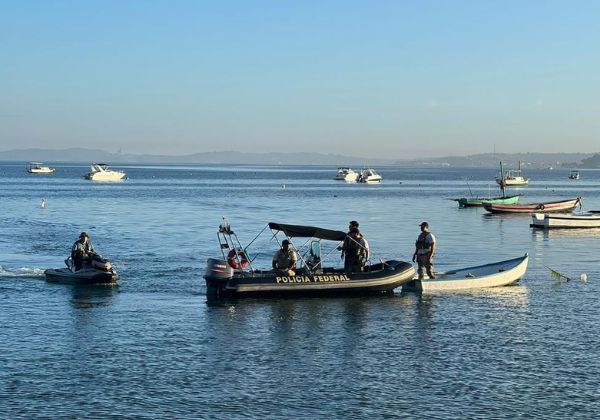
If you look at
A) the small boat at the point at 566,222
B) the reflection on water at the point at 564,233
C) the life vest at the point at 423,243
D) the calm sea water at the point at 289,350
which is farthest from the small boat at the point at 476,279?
the small boat at the point at 566,222

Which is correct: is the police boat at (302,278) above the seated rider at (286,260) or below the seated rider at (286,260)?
below

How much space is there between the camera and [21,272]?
3959cm

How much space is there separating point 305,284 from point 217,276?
3.16 meters

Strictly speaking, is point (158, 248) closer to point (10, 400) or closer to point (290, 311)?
point (290, 311)

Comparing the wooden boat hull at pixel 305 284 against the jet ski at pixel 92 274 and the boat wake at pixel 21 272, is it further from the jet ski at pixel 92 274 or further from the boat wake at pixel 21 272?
the boat wake at pixel 21 272

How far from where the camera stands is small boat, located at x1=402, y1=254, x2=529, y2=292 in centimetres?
3450

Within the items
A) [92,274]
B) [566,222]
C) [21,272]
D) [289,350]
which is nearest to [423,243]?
[289,350]

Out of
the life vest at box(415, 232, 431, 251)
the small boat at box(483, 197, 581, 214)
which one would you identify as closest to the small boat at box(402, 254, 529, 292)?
the life vest at box(415, 232, 431, 251)

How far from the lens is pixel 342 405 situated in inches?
763

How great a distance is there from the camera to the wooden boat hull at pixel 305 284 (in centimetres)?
3216

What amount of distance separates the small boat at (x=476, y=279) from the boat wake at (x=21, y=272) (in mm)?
15937

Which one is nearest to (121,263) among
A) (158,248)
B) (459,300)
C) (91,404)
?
(158,248)

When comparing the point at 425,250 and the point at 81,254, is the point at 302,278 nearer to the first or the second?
the point at 425,250

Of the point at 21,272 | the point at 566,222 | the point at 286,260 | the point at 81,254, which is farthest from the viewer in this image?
the point at 566,222
